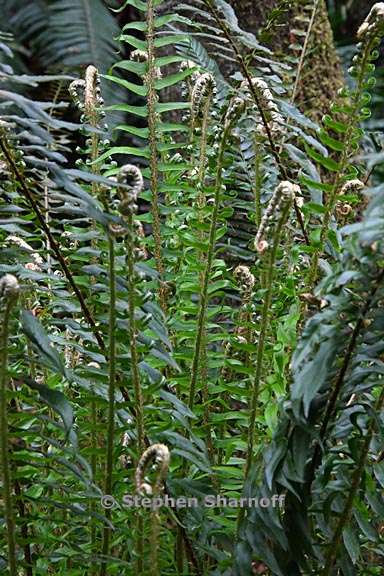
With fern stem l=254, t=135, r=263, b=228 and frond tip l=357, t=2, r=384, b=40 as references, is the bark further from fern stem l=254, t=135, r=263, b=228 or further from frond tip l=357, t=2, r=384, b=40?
frond tip l=357, t=2, r=384, b=40

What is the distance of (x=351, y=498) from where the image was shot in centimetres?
80

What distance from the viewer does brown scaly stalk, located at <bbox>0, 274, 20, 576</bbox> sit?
0.69 metres

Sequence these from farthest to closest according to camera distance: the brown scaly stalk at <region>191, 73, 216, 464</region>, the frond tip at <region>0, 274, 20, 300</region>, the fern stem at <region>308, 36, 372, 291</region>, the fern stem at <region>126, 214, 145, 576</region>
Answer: the brown scaly stalk at <region>191, 73, 216, 464</region> → the fern stem at <region>308, 36, 372, 291</region> → the fern stem at <region>126, 214, 145, 576</region> → the frond tip at <region>0, 274, 20, 300</region>

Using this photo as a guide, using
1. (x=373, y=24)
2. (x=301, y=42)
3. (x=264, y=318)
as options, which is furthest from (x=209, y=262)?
(x=301, y=42)

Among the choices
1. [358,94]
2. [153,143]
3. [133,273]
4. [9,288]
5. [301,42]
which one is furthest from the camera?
[301,42]

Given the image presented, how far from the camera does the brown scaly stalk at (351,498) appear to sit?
0.79m

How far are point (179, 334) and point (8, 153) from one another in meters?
0.28

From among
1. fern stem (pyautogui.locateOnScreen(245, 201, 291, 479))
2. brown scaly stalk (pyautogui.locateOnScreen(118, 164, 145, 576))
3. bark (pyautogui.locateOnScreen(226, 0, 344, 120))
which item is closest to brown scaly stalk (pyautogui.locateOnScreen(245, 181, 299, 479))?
fern stem (pyautogui.locateOnScreen(245, 201, 291, 479))

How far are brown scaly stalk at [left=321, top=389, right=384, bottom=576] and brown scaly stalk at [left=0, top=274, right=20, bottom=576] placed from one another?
27cm

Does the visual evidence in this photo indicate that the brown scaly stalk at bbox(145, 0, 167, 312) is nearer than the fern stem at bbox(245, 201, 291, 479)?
No

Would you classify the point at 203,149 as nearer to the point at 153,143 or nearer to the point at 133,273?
the point at 153,143

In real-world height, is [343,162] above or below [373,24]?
below

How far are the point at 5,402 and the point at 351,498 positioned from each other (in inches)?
11.6

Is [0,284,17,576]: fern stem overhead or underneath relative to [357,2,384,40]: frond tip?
underneath
